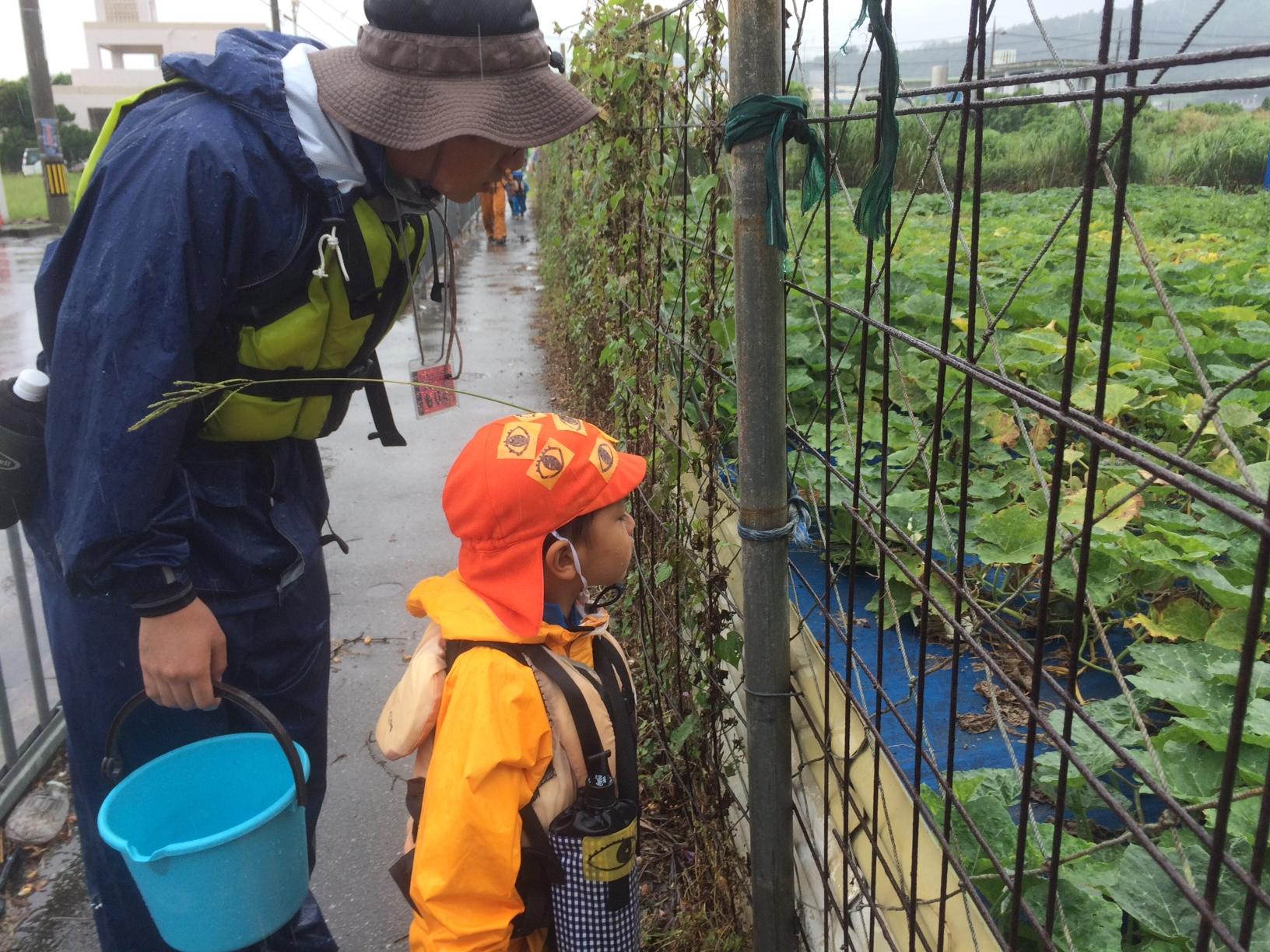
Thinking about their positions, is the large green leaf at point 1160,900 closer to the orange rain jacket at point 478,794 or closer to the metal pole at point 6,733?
the orange rain jacket at point 478,794

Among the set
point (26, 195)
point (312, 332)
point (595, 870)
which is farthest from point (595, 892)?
point (26, 195)

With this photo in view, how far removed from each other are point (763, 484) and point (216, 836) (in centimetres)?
105

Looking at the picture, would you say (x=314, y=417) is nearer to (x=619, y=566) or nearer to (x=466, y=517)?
(x=466, y=517)

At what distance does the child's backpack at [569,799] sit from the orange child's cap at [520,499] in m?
0.10

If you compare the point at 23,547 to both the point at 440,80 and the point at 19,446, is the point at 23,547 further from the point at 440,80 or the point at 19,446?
the point at 440,80

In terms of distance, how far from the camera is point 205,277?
5.09ft

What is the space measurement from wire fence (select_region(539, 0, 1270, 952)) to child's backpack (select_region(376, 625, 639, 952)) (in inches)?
11.0

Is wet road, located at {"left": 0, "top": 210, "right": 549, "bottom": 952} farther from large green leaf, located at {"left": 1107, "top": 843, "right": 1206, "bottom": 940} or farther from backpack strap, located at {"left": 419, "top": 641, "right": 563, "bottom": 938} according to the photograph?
large green leaf, located at {"left": 1107, "top": 843, "right": 1206, "bottom": 940}

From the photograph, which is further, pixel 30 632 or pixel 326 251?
pixel 30 632

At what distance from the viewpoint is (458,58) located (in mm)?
1611

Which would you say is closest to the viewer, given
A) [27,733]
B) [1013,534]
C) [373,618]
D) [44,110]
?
[1013,534]

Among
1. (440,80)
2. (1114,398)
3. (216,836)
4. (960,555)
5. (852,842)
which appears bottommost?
(852,842)

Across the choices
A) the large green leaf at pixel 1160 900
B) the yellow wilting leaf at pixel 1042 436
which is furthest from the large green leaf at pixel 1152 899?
the yellow wilting leaf at pixel 1042 436

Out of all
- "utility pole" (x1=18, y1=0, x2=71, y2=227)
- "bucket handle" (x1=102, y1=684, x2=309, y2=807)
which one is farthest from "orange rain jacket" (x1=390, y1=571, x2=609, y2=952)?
"utility pole" (x1=18, y1=0, x2=71, y2=227)
